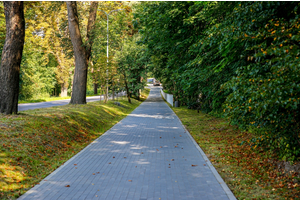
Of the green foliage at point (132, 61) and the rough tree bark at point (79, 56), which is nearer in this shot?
the rough tree bark at point (79, 56)

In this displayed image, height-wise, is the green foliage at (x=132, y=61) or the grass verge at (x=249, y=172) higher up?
the green foliage at (x=132, y=61)

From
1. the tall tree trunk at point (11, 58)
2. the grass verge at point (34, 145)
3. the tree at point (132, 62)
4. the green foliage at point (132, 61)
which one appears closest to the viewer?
the grass verge at point (34, 145)

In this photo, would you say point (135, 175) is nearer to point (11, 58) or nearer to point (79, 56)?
point (11, 58)

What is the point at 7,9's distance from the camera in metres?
10.1

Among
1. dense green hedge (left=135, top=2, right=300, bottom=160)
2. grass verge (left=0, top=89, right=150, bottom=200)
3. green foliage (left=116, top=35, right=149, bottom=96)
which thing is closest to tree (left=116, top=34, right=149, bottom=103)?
green foliage (left=116, top=35, right=149, bottom=96)

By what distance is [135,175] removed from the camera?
627 cm

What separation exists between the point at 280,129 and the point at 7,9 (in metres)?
10.5

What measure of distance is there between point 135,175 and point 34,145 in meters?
3.59

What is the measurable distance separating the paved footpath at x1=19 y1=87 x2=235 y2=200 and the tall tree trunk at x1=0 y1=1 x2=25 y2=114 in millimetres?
3647

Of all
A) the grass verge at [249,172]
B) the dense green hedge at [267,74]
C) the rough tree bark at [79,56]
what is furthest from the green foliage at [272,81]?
the rough tree bark at [79,56]

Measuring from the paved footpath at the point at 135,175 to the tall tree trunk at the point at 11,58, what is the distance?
12.0ft

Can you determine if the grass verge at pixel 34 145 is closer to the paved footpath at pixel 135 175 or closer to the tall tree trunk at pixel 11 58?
the paved footpath at pixel 135 175

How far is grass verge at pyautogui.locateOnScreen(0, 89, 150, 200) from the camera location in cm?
577

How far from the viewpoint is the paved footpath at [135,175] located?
5.11 meters
